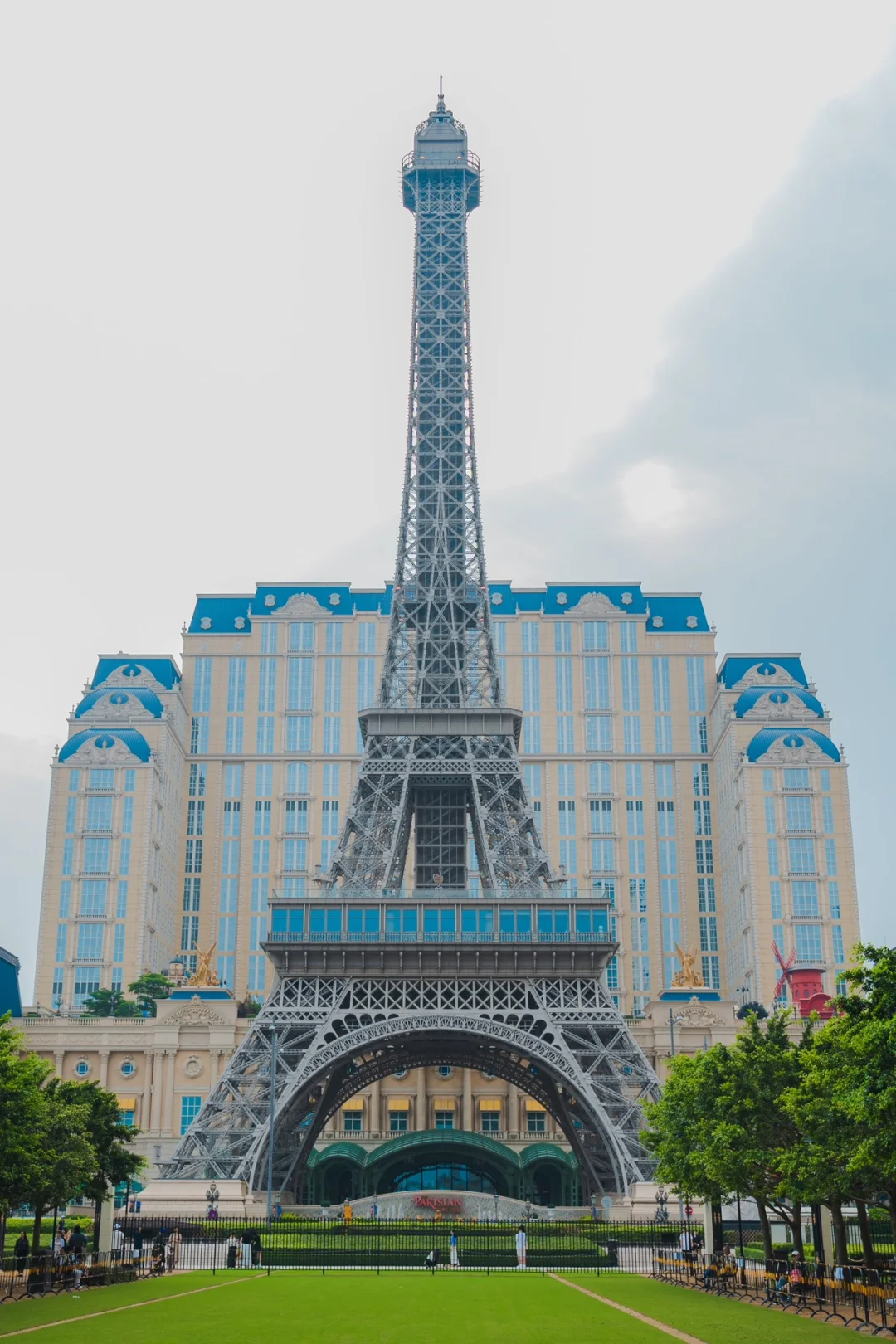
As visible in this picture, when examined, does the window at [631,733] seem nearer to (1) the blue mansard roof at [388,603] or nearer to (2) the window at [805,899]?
(1) the blue mansard roof at [388,603]

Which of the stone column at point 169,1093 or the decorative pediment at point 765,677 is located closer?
the stone column at point 169,1093

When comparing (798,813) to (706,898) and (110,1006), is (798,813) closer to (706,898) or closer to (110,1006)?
(706,898)

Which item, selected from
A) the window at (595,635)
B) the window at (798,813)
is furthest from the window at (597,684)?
the window at (798,813)

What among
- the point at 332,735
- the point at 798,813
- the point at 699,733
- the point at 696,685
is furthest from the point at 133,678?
the point at 798,813

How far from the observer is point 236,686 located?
17012cm

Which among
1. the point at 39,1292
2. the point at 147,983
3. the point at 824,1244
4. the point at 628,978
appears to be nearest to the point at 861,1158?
the point at 824,1244

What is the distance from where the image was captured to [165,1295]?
45.5 meters

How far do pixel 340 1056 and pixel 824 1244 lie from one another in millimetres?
33582

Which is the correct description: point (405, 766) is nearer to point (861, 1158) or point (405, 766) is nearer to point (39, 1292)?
point (39, 1292)

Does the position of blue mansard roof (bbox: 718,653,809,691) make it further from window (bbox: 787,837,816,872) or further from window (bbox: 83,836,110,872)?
window (bbox: 83,836,110,872)

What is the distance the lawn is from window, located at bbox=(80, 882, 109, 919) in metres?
95.6

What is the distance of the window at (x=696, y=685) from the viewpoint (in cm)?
16988

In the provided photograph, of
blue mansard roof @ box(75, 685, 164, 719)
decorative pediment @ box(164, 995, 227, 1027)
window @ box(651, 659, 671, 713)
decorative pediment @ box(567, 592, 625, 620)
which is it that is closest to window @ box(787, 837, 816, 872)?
window @ box(651, 659, 671, 713)

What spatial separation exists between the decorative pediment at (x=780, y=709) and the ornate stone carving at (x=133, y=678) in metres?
68.7
